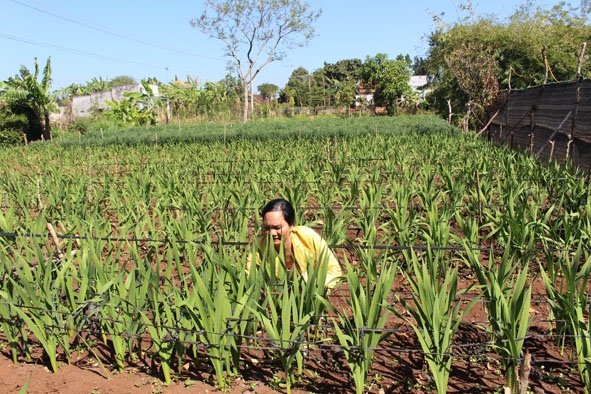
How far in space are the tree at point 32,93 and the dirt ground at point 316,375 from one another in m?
18.8

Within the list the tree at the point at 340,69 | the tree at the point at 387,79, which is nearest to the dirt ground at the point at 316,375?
Answer: the tree at the point at 387,79

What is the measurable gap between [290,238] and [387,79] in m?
27.9

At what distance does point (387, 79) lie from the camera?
95.7ft

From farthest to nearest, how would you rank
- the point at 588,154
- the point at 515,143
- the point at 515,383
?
the point at 515,143
the point at 588,154
the point at 515,383

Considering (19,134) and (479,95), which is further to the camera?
(19,134)

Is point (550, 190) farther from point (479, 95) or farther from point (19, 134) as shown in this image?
point (19, 134)

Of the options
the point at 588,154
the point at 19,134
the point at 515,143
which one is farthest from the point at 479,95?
the point at 19,134

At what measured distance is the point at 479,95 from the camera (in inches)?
499

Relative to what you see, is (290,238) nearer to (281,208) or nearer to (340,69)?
(281,208)

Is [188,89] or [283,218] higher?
[188,89]

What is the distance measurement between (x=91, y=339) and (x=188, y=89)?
2574 cm

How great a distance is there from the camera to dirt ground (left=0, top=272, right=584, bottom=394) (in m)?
2.12

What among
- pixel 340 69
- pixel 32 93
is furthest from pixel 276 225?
pixel 340 69

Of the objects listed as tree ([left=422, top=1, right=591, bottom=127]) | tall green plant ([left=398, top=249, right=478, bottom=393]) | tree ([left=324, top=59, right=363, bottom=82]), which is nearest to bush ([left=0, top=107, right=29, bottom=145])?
tree ([left=422, top=1, right=591, bottom=127])
